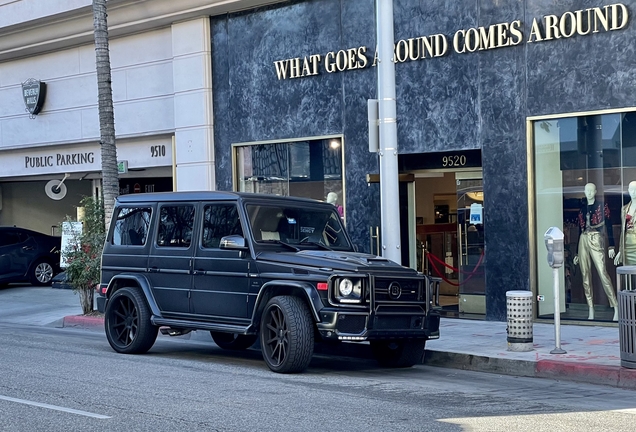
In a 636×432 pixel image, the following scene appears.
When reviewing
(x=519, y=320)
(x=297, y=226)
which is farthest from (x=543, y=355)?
(x=297, y=226)

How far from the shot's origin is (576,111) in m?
13.8

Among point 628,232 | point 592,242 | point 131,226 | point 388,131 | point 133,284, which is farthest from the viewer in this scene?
point 592,242

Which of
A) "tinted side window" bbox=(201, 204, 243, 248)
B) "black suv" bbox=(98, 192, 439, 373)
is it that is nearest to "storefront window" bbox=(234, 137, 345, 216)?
"black suv" bbox=(98, 192, 439, 373)

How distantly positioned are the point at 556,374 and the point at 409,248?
647 centimetres

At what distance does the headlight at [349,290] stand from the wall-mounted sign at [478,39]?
3817mm

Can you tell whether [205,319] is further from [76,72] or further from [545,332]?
[76,72]

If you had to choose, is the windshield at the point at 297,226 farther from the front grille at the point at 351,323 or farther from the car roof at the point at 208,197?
the front grille at the point at 351,323

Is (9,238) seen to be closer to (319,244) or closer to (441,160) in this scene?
(441,160)

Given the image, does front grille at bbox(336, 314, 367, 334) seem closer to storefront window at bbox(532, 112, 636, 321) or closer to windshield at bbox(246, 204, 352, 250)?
windshield at bbox(246, 204, 352, 250)

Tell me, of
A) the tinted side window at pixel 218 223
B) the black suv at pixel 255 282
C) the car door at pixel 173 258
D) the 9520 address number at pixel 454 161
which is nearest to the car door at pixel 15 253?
the black suv at pixel 255 282

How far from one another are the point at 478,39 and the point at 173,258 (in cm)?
612

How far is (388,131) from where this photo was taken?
1273cm

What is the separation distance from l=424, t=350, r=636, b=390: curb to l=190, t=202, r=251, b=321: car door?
2537 millimetres

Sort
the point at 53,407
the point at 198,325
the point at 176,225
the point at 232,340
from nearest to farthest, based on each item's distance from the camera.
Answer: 1. the point at 53,407
2. the point at 198,325
3. the point at 176,225
4. the point at 232,340
